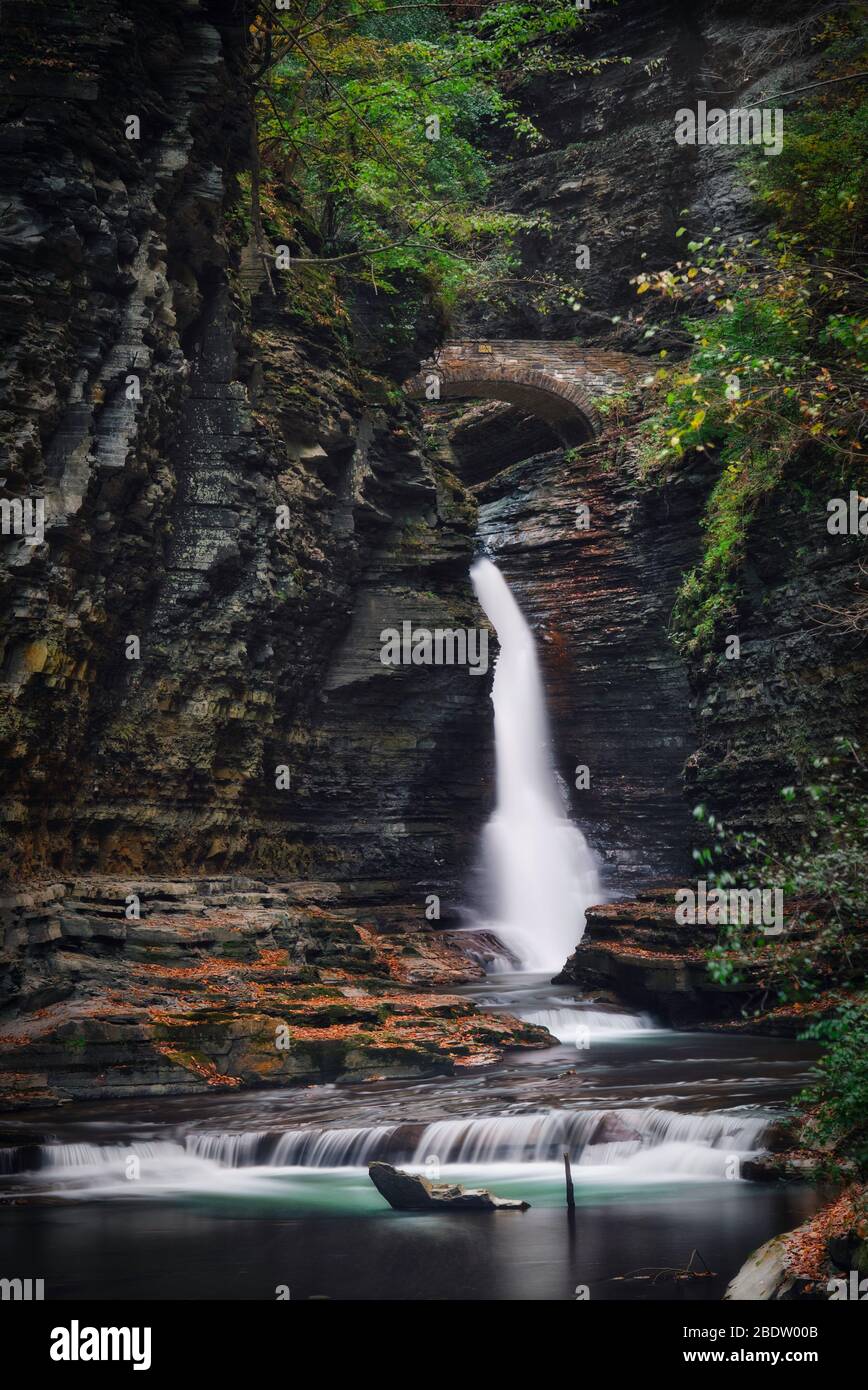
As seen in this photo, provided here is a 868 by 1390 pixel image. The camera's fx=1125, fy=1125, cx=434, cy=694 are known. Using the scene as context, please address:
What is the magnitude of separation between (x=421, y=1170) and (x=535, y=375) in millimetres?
22865

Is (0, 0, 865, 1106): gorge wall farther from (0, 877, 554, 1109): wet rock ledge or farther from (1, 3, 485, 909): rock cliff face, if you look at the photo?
(0, 877, 554, 1109): wet rock ledge

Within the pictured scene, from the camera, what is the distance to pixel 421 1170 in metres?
11.9

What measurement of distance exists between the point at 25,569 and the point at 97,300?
4.44 m

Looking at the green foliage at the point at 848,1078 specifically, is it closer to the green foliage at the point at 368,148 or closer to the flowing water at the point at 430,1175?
the flowing water at the point at 430,1175

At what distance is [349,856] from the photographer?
23609 mm

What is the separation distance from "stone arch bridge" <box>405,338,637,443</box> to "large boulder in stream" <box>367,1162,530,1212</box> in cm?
2174

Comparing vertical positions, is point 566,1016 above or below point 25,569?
below

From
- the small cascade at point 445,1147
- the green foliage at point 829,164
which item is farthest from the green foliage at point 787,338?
the small cascade at point 445,1147

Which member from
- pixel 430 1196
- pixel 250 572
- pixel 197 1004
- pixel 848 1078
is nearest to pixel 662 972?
pixel 197 1004

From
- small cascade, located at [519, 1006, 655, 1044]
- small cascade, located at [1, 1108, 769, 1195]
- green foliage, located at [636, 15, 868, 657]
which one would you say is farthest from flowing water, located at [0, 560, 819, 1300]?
green foliage, located at [636, 15, 868, 657]
